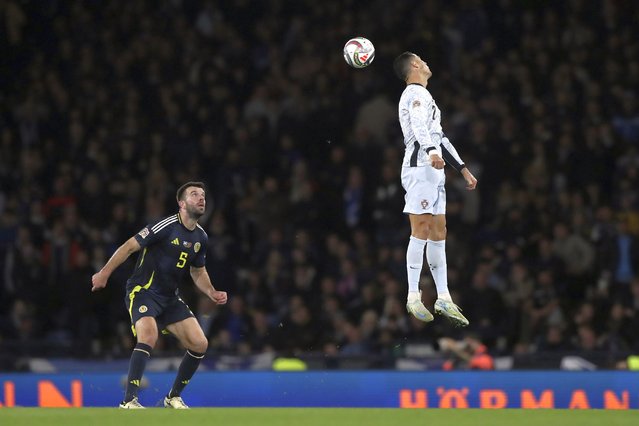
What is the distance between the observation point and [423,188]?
12648 millimetres

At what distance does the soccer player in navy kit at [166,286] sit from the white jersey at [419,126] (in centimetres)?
196

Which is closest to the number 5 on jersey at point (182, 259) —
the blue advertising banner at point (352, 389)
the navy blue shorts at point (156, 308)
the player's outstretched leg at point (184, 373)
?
the navy blue shorts at point (156, 308)

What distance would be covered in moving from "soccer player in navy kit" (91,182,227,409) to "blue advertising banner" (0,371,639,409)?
9.14 feet

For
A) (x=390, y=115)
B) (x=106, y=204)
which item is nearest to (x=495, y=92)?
(x=390, y=115)

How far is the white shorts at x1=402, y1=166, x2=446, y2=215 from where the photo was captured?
12633mm

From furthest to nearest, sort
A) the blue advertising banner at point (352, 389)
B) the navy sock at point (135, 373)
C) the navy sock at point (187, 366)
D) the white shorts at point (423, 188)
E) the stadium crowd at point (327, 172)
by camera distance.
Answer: the stadium crowd at point (327, 172) → the blue advertising banner at point (352, 389) → the navy sock at point (187, 366) → the navy sock at point (135, 373) → the white shorts at point (423, 188)

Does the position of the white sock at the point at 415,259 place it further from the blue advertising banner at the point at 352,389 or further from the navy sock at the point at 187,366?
the blue advertising banner at the point at 352,389

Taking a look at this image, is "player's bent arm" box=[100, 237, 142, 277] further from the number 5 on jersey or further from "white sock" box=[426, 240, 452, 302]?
"white sock" box=[426, 240, 452, 302]

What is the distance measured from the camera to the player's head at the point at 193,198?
43.7 ft

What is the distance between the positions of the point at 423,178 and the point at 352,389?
433 centimetres

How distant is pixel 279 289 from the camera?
725 inches

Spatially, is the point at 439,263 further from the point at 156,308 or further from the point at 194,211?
the point at 156,308

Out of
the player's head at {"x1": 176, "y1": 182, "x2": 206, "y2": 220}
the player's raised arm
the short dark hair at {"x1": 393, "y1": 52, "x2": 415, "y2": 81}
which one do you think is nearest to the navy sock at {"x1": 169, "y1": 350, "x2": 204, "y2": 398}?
the player's raised arm

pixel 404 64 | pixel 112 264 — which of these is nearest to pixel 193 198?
pixel 112 264
